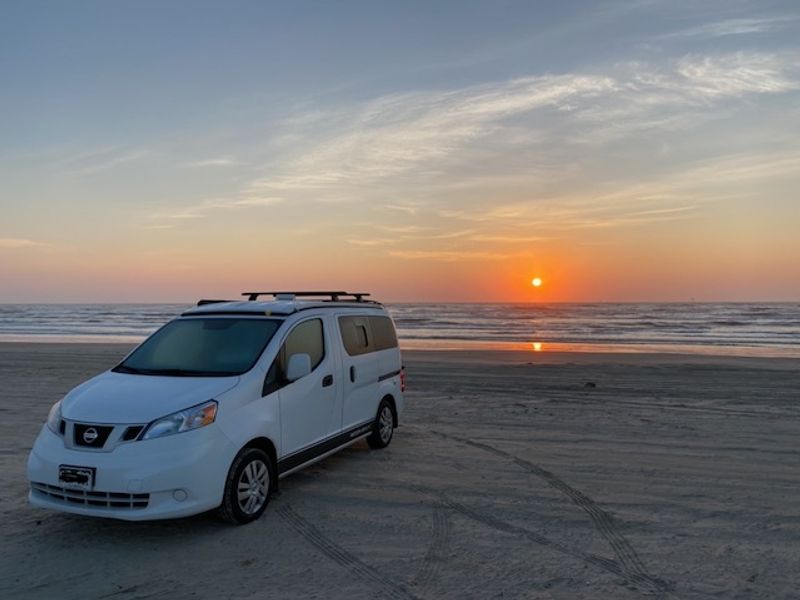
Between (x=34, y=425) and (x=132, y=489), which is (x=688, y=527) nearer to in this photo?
(x=132, y=489)

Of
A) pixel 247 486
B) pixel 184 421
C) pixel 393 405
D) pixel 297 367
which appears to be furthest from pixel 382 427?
pixel 184 421

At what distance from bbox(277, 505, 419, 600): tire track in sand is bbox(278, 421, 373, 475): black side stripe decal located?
40cm

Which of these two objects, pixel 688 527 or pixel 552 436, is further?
pixel 552 436

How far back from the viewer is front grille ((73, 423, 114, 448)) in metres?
4.95

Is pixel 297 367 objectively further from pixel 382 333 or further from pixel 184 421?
pixel 382 333

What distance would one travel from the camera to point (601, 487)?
646 centimetres

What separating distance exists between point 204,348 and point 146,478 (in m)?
1.69

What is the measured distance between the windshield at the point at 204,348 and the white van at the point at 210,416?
1cm

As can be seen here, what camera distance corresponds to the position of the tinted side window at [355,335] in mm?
7352

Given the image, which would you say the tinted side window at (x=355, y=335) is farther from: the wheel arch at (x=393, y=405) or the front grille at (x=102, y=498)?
the front grille at (x=102, y=498)

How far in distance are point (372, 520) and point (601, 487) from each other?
2461 millimetres

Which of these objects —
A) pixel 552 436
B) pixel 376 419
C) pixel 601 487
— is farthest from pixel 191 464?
pixel 552 436

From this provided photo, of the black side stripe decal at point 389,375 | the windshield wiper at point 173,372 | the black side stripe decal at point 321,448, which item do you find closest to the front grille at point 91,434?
the windshield wiper at point 173,372

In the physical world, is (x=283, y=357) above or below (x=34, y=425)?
above
